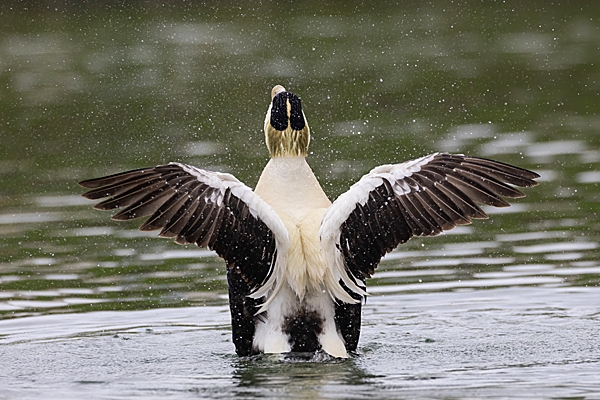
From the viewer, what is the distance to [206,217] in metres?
8.72

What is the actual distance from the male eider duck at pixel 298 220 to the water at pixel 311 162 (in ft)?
1.15

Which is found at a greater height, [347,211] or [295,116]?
[295,116]

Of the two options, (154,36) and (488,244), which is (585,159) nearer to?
(488,244)

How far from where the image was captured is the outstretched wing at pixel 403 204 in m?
8.73

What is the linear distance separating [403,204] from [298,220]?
78cm

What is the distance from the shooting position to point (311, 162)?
54.4ft

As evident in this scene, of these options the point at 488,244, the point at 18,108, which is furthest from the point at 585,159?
the point at 18,108

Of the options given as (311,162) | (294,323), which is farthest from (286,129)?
(311,162)

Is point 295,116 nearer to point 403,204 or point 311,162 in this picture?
point 403,204

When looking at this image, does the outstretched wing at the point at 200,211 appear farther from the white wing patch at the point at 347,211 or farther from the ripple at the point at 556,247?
the ripple at the point at 556,247

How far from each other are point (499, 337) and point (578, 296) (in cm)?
150

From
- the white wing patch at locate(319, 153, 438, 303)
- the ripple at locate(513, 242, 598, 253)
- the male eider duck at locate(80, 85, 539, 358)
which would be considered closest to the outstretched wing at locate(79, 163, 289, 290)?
the male eider duck at locate(80, 85, 539, 358)

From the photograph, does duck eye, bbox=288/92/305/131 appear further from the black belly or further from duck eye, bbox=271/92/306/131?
the black belly

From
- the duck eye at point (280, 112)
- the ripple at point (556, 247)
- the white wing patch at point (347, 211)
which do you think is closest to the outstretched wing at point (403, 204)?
the white wing patch at point (347, 211)
